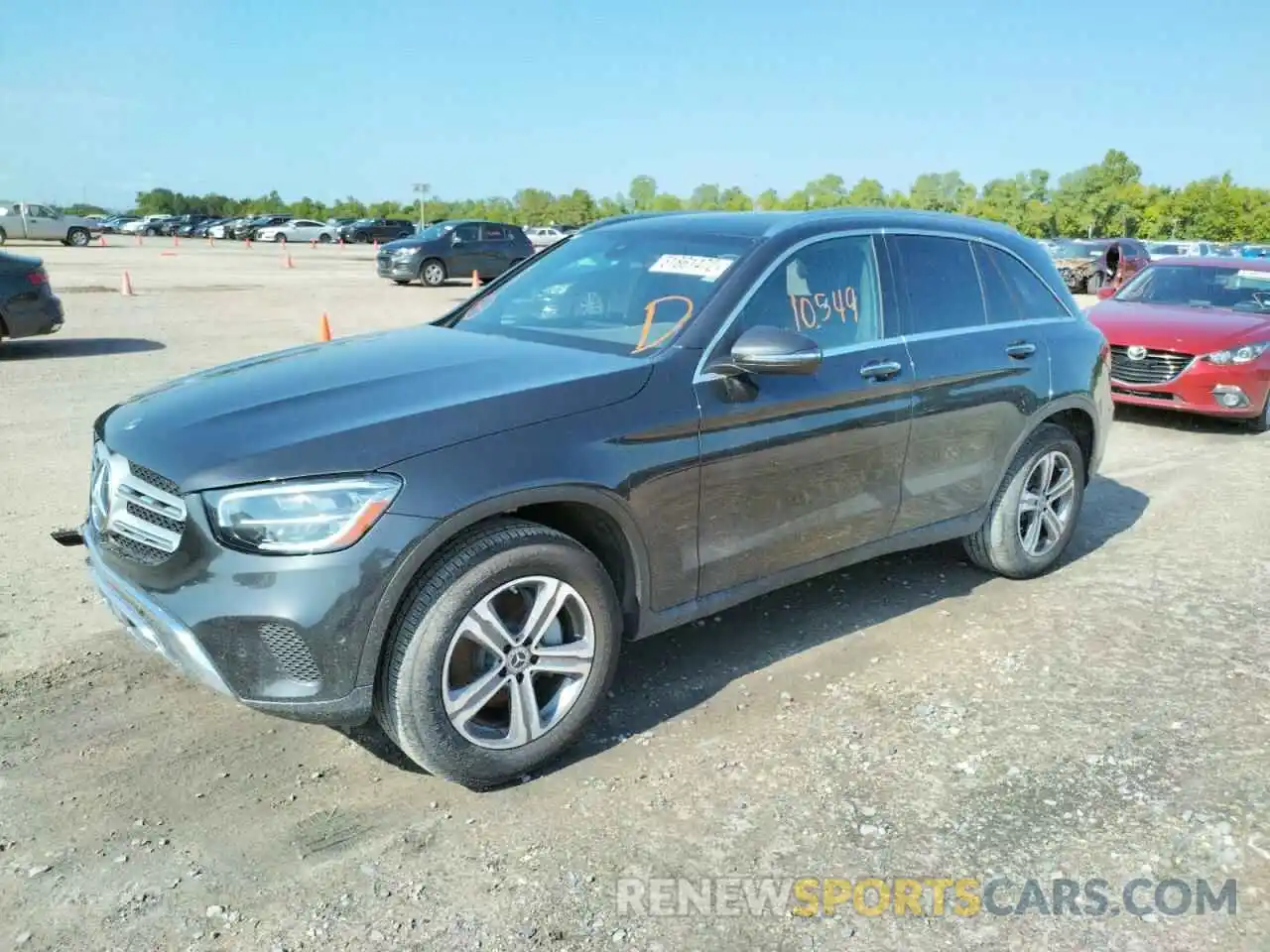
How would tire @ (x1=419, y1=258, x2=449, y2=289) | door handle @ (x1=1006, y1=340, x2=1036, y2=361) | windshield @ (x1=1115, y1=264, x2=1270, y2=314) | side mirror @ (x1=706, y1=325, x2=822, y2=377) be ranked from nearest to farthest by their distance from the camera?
side mirror @ (x1=706, y1=325, x2=822, y2=377) → door handle @ (x1=1006, y1=340, x2=1036, y2=361) → windshield @ (x1=1115, y1=264, x2=1270, y2=314) → tire @ (x1=419, y1=258, x2=449, y2=289)

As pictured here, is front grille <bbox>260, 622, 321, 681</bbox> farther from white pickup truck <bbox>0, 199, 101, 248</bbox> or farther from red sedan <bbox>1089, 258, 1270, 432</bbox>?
white pickup truck <bbox>0, 199, 101, 248</bbox>

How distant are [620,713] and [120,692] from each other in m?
1.89

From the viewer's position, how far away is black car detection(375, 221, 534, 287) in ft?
82.8

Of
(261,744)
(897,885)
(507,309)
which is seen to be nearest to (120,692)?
(261,744)

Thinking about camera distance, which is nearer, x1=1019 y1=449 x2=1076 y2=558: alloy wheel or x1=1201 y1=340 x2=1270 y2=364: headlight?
x1=1019 y1=449 x2=1076 y2=558: alloy wheel

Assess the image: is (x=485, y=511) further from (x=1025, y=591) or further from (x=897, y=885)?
(x=1025, y=591)

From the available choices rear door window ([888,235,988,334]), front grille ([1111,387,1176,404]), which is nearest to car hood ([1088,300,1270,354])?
front grille ([1111,387,1176,404])

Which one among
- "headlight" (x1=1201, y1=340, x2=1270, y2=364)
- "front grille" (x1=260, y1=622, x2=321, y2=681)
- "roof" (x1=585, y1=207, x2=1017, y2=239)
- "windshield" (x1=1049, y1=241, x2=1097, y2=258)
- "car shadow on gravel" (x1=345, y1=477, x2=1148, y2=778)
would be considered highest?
"roof" (x1=585, y1=207, x2=1017, y2=239)

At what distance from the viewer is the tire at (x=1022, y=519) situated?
512cm

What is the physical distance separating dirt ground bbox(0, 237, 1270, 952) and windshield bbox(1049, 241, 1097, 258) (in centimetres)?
2417

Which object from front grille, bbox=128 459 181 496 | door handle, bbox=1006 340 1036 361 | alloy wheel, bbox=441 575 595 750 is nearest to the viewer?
front grille, bbox=128 459 181 496

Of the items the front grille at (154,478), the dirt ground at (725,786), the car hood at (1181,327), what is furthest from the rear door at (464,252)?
the front grille at (154,478)

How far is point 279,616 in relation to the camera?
9.53 feet

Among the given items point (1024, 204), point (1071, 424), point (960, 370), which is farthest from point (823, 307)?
point (1024, 204)
